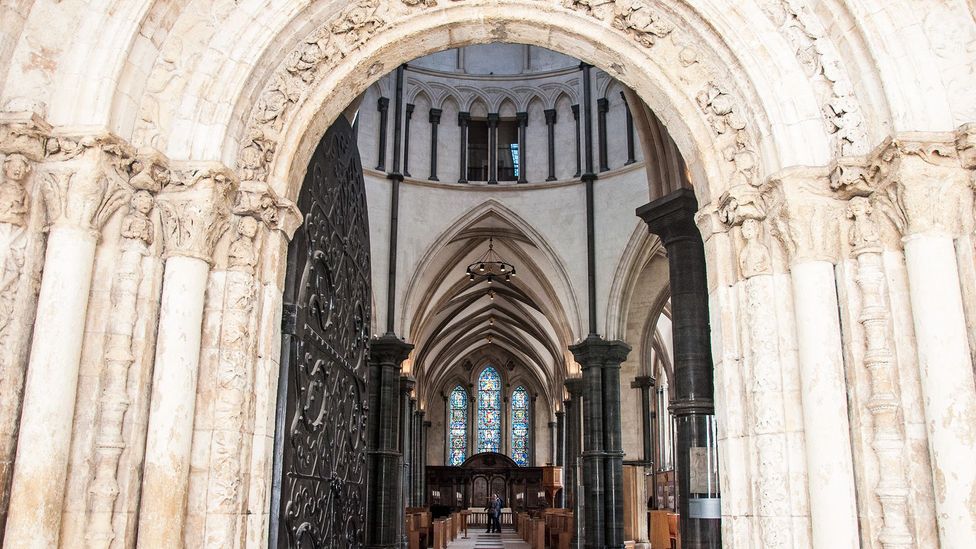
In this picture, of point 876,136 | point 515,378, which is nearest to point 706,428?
point 876,136

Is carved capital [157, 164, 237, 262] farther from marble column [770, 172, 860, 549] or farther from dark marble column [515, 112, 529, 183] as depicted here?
dark marble column [515, 112, 529, 183]

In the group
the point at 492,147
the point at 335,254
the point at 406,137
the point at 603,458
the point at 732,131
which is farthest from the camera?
the point at 492,147

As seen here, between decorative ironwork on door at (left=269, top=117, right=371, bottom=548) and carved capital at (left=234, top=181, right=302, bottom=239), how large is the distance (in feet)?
1.25

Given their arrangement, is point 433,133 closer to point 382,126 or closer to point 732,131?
point 382,126

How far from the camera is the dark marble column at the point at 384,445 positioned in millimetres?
16188

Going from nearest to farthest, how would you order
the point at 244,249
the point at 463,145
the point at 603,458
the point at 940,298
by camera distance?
the point at 940,298 < the point at 244,249 < the point at 603,458 < the point at 463,145

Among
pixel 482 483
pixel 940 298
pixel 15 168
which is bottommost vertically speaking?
pixel 482 483

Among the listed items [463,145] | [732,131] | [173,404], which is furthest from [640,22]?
[463,145]

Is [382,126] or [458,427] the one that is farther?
[458,427]

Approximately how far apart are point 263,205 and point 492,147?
13.9 meters

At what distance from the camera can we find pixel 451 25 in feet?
19.9

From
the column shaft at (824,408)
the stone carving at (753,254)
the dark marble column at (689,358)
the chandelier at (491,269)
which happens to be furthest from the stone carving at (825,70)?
the chandelier at (491,269)

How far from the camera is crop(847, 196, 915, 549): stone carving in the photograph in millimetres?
4461

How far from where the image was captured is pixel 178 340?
487cm
